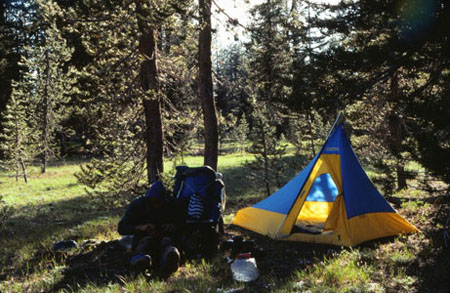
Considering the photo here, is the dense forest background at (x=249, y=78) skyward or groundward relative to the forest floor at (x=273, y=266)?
skyward

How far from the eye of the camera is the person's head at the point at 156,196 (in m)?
6.30

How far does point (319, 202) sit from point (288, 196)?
171 centimetres

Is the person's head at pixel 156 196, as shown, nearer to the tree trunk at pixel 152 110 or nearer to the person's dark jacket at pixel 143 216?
the person's dark jacket at pixel 143 216

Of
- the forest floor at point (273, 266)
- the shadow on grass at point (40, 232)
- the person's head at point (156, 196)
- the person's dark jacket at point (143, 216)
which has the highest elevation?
the person's head at point (156, 196)

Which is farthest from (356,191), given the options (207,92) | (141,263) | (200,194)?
(207,92)

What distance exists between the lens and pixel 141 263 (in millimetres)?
5422

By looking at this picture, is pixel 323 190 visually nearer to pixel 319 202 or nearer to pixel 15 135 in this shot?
pixel 319 202

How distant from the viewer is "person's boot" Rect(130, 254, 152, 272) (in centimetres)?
542

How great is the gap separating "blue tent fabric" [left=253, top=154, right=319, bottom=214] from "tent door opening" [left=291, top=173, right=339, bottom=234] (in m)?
0.69

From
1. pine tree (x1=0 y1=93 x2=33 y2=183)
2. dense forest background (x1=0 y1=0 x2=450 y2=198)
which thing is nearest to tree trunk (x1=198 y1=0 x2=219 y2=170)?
dense forest background (x1=0 y1=0 x2=450 y2=198)

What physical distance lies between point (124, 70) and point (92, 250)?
4818 mm

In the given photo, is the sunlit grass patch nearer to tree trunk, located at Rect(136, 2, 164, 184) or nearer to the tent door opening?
the tent door opening

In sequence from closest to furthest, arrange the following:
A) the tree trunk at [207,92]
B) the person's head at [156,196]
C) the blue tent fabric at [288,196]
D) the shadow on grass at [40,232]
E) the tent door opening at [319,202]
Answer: the person's head at [156,196]
the shadow on grass at [40,232]
the blue tent fabric at [288,196]
the tent door opening at [319,202]
the tree trunk at [207,92]

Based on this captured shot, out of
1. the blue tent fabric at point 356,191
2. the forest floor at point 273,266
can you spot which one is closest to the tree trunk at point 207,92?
the forest floor at point 273,266
